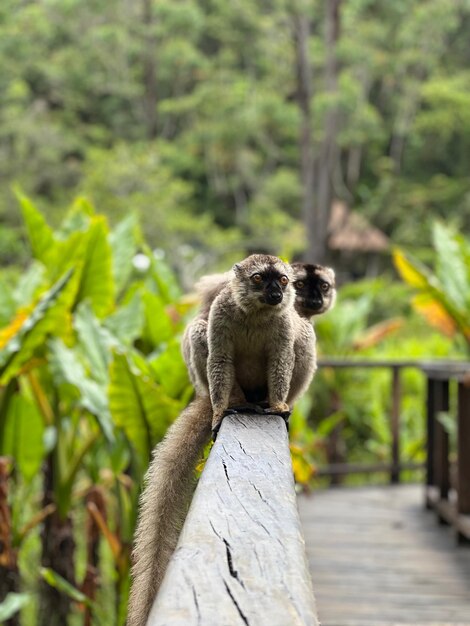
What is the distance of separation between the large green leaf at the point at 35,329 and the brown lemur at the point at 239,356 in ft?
3.90

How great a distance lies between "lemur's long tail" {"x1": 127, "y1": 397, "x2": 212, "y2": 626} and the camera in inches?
59.1

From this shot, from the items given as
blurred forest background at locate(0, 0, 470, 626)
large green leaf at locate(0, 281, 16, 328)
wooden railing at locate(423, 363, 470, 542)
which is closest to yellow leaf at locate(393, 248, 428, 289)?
blurred forest background at locate(0, 0, 470, 626)

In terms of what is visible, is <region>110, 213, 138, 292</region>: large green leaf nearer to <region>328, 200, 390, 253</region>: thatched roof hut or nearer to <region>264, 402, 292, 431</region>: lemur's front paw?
<region>264, 402, 292, 431</region>: lemur's front paw

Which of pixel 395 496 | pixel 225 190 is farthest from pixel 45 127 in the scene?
pixel 395 496

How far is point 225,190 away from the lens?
2686 centimetres

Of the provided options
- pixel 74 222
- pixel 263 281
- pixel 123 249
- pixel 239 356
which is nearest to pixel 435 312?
pixel 123 249

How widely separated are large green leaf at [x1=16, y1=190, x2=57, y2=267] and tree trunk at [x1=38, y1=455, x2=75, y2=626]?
1013mm

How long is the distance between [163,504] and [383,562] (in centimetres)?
350

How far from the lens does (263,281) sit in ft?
6.85

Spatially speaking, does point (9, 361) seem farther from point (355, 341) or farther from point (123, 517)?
point (355, 341)

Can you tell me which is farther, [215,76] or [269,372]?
[215,76]

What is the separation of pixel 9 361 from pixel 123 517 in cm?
84

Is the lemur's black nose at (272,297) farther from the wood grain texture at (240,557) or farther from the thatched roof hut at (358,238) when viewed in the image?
the thatched roof hut at (358,238)

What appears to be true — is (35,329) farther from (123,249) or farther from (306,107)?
(306,107)
